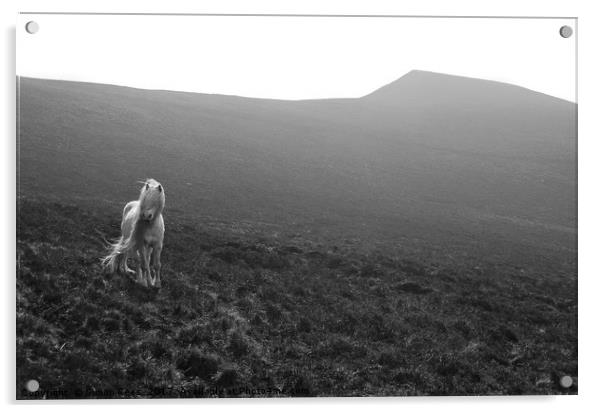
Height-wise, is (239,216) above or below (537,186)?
below

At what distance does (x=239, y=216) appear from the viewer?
39.8 feet

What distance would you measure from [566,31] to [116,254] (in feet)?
35.8

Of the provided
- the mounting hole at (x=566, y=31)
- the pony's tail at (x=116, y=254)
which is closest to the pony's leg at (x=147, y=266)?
the pony's tail at (x=116, y=254)

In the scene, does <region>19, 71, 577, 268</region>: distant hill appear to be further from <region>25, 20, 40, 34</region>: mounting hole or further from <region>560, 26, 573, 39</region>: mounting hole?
<region>560, 26, 573, 39</region>: mounting hole

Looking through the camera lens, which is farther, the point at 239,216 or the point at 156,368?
the point at 239,216

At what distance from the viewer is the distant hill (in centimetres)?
1048

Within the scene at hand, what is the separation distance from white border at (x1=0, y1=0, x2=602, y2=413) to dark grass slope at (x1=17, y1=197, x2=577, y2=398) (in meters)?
0.29

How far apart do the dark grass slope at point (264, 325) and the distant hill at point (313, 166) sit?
3.37ft

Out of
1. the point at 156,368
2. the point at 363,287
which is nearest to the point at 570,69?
the point at 363,287

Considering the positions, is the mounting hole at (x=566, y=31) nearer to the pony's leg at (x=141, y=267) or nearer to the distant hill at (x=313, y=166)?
the distant hill at (x=313, y=166)
